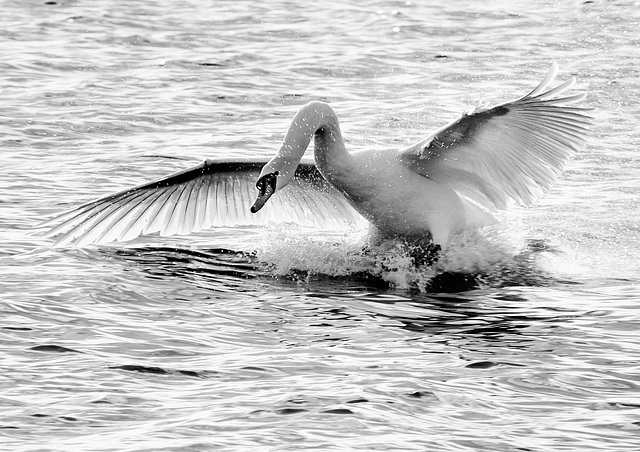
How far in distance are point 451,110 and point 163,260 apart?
25.9ft

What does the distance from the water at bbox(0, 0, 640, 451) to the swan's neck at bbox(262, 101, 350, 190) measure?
1.13 m

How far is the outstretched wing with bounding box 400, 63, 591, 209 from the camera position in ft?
39.4

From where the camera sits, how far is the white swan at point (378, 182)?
12.0m

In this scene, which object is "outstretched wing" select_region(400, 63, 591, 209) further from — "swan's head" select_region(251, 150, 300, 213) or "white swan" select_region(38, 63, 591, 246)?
"swan's head" select_region(251, 150, 300, 213)

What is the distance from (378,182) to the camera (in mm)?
12242

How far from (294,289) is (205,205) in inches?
98.5

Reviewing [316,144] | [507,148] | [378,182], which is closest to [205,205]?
[316,144]

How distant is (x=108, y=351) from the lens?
9.59 meters

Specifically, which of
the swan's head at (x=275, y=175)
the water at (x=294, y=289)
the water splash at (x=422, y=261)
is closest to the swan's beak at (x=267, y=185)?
the swan's head at (x=275, y=175)

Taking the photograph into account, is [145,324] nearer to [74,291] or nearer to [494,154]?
[74,291]

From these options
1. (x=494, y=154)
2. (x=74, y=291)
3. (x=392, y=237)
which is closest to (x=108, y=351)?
(x=74, y=291)

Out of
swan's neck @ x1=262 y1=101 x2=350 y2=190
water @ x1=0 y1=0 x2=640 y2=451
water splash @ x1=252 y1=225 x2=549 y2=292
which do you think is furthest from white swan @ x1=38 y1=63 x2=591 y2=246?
water @ x1=0 y1=0 x2=640 y2=451

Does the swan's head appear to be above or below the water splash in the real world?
above

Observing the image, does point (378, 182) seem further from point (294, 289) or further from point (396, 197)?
point (294, 289)
